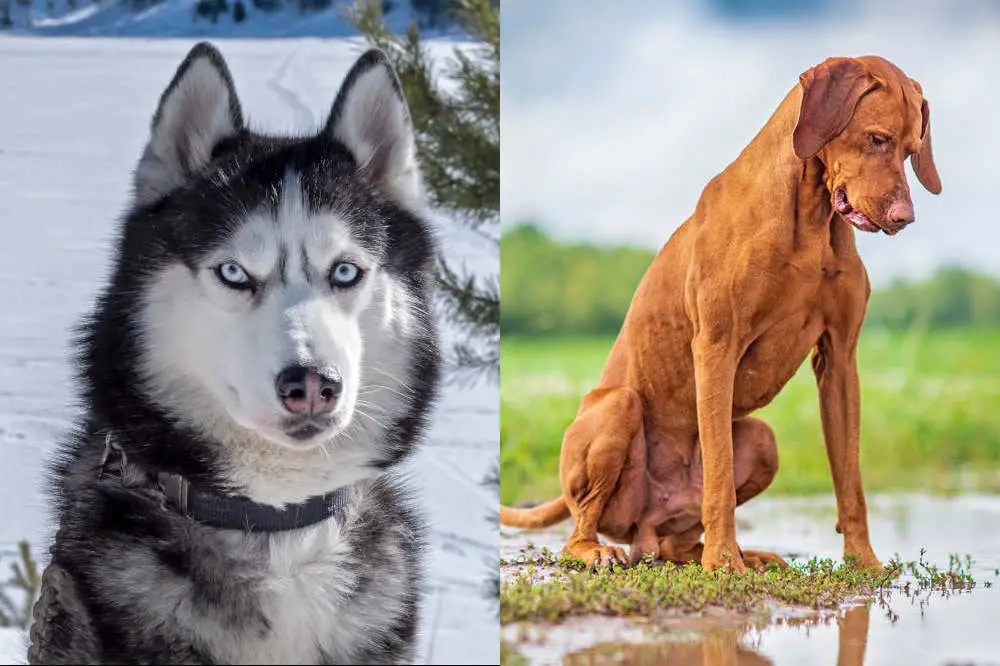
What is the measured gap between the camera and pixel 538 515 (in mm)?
3238

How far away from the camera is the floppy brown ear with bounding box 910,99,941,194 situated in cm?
276

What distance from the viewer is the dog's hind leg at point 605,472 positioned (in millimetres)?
2938

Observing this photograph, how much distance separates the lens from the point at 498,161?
2723mm

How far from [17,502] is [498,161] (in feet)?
4.74

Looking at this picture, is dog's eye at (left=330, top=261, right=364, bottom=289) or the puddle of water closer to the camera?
dog's eye at (left=330, top=261, right=364, bottom=289)

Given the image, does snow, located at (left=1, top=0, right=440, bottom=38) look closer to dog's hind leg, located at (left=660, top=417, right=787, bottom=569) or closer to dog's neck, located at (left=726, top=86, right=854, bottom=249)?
dog's neck, located at (left=726, top=86, right=854, bottom=249)

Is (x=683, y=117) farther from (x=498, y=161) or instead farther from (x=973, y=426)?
(x=973, y=426)

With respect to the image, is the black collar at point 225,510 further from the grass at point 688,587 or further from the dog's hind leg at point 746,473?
the dog's hind leg at point 746,473

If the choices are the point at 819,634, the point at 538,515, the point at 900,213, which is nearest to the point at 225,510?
the point at 538,515

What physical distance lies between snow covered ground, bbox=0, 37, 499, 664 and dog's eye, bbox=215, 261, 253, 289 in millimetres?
504

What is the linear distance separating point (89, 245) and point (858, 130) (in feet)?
6.22

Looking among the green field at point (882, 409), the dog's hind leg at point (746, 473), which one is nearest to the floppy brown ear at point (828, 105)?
the dog's hind leg at point (746, 473)

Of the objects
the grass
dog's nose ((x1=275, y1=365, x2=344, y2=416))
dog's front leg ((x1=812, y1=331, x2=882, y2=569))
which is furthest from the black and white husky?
dog's front leg ((x1=812, y1=331, x2=882, y2=569))

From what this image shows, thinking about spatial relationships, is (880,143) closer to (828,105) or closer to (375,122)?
(828,105)
